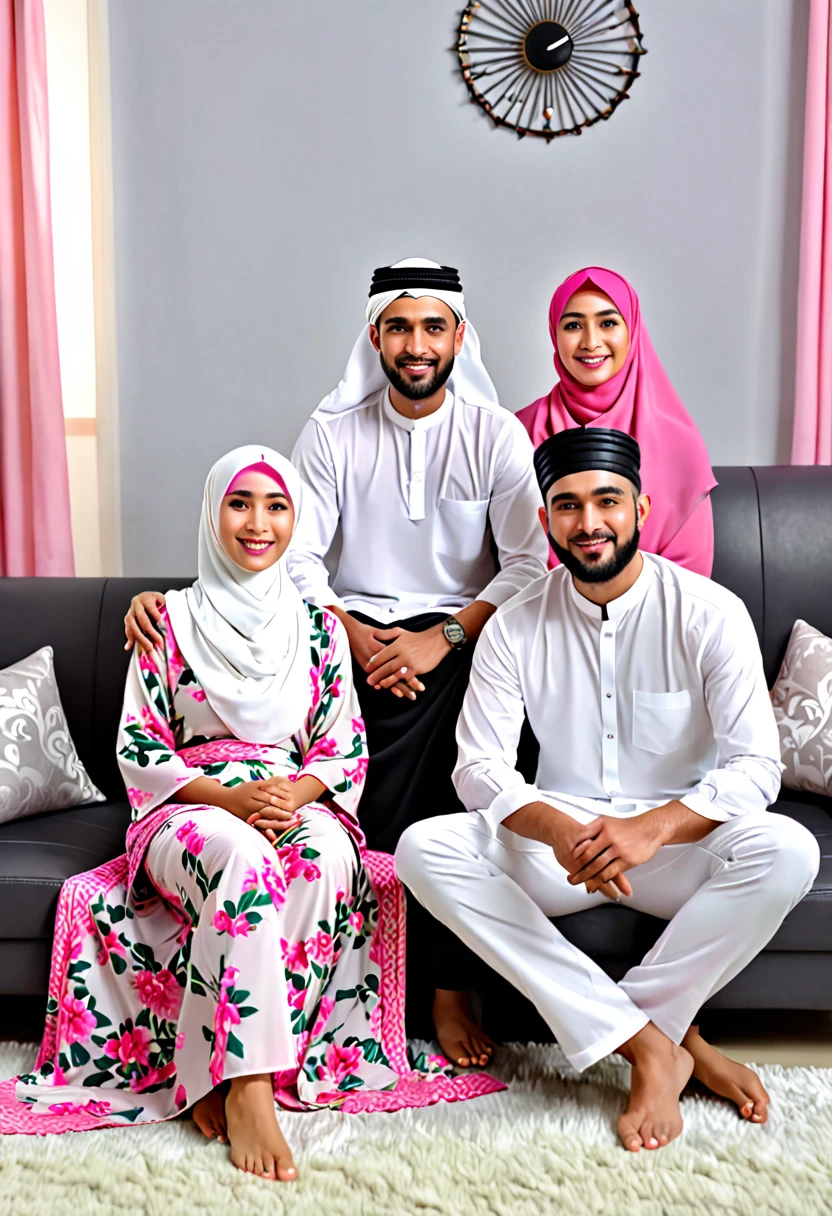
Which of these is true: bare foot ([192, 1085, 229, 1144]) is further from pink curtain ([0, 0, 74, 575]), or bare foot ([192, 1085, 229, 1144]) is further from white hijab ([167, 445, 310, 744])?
pink curtain ([0, 0, 74, 575])

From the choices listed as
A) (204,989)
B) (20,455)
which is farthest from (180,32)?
(204,989)

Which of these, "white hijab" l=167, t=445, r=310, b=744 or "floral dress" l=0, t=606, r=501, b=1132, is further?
"white hijab" l=167, t=445, r=310, b=744

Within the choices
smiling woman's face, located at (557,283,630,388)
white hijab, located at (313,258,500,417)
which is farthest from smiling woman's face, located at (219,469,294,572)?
smiling woman's face, located at (557,283,630,388)

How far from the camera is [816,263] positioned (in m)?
3.01

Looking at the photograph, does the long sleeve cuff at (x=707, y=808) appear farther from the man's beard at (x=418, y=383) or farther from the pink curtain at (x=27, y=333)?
the pink curtain at (x=27, y=333)

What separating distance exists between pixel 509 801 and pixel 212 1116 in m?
0.70

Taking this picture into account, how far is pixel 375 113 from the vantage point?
10.2 ft

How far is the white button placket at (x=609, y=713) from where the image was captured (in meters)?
1.98

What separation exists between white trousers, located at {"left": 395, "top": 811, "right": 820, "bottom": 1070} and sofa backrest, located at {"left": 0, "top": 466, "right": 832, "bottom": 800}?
2.77 ft

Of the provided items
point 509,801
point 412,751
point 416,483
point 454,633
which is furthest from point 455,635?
point 509,801

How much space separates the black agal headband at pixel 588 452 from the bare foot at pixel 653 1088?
0.97 m

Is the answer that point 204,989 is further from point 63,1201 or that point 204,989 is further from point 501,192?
point 501,192

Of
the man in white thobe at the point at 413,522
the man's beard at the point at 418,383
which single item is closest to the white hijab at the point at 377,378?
the man in white thobe at the point at 413,522

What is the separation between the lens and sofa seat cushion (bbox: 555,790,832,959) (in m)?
1.82
